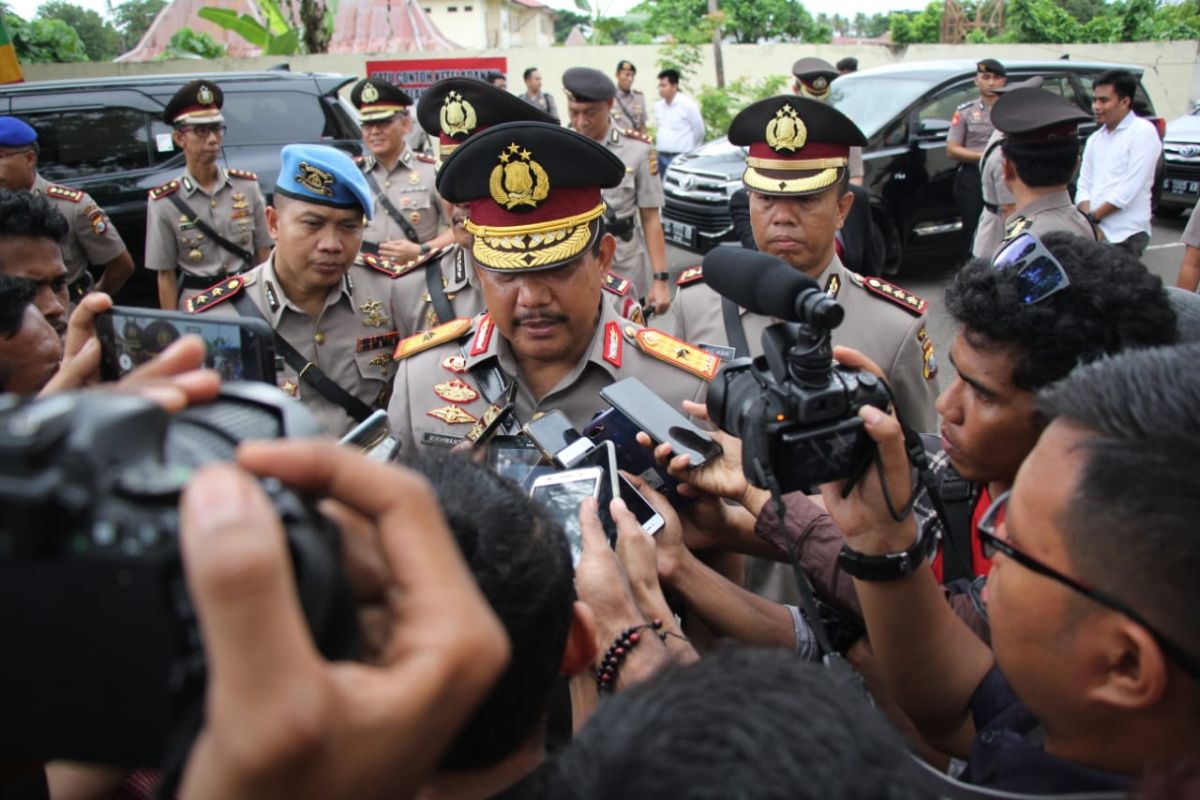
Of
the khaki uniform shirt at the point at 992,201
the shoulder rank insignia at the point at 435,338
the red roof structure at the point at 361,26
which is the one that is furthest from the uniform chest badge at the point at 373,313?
the red roof structure at the point at 361,26

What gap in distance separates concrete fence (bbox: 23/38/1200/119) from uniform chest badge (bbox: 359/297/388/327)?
542 inches

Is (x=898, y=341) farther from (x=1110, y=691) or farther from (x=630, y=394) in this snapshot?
(x=1110, y=691)

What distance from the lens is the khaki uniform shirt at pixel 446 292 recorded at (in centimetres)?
361

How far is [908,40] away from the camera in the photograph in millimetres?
21688

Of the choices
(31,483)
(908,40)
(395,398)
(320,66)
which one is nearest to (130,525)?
(31,483)

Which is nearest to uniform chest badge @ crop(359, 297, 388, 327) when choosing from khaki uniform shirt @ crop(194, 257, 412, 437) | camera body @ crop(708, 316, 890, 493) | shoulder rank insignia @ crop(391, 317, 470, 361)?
khaki uniform shirt @ crop(194, 257, 412, 437)

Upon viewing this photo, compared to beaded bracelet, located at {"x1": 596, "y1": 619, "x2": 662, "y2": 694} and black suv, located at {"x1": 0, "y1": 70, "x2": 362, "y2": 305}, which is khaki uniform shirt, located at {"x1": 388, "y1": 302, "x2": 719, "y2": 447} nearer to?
beaded bracelet, located at {"x1": 596, "y1": 619, "x2": 662, "y2": 694}

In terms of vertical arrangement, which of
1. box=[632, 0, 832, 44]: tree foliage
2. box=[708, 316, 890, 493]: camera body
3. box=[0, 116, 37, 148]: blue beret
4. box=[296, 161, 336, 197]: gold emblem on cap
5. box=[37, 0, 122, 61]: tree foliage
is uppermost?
box=[37, 0, 122, 61]: tree foliage

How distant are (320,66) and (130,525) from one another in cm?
1724

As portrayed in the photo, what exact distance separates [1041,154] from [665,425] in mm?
3487

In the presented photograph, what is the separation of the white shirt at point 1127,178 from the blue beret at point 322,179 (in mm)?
5153

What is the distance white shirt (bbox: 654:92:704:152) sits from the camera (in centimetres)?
1137

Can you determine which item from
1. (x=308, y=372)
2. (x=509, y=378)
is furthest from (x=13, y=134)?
(x=509, y=378)

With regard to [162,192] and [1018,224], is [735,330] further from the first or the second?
[162,192]
